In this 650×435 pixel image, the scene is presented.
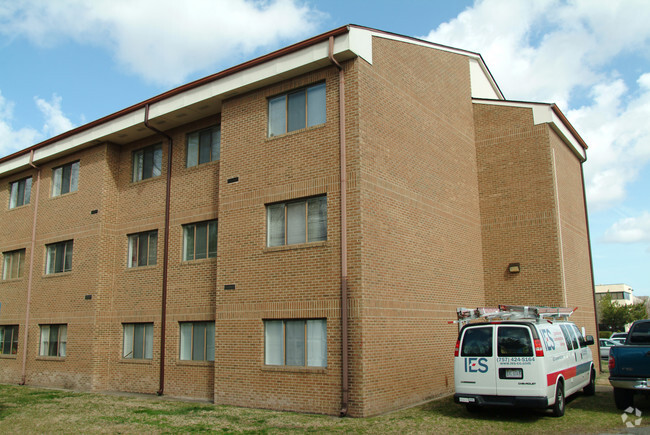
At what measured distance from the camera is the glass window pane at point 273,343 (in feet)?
45.9

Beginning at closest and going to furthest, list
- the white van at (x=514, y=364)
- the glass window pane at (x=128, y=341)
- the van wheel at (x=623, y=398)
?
the white van at (x=514, y=364), the van wheel at (x=623, y=398), the glass window pane at (x=128, y=341)

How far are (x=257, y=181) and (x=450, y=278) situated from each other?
6.30 meters

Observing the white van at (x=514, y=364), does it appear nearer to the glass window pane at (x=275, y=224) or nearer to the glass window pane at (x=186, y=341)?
the glass window pane at (x=275, y=224)

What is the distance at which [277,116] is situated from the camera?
15273 millimetres

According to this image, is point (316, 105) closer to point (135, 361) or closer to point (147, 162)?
point (147, 162)

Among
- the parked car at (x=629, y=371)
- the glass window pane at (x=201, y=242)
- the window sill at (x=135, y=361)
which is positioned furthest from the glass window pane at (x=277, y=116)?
the parked car at (x=629, y=371)

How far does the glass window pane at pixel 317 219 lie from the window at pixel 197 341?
462 centimetres

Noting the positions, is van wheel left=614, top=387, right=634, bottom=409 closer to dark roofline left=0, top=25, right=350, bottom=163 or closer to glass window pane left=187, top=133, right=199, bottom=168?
dark roofline left=0, top=25, right=350, bottom=163

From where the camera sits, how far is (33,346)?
2073 centimetres

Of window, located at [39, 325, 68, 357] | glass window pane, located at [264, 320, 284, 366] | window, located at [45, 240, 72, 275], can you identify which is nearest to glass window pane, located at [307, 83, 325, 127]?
glass window pane, located at [264, 320, 284, 366]

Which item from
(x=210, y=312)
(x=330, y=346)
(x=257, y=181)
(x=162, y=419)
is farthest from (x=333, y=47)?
(x=162, y=419)

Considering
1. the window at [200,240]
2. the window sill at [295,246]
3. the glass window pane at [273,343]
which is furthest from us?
the window at [200,240]

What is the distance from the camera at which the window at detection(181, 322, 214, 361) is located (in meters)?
16.3

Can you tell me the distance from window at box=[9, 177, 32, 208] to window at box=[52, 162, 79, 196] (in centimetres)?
186
